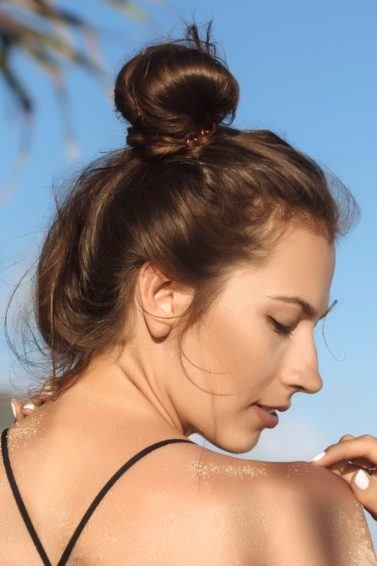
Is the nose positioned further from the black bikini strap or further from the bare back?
the black bikini strap

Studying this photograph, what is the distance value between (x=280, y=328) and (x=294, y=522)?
0.57m

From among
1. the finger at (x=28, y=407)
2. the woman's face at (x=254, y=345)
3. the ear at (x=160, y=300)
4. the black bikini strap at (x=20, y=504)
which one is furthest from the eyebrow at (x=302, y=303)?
the finger at (x=28, y=407)

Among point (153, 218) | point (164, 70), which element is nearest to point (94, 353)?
point (153, 218)

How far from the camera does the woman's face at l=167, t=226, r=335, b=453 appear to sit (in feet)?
9.16

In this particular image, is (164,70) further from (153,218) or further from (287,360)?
(287,360)

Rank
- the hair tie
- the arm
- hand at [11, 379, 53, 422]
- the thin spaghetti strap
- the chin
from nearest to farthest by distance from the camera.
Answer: the arm
the thin spaghetti strap
the chin
the hair tie
hand at [11, 379, 53, 422]

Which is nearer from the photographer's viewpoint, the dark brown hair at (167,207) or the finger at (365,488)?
the finger at (365,488)

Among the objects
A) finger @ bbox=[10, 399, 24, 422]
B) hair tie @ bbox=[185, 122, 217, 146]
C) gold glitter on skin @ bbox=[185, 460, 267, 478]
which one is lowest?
finger @ bbox=[10, 399, 24, 422]

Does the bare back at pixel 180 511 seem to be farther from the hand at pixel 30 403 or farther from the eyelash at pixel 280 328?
the hand at pixel 30 403

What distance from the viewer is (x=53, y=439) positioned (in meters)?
2.69

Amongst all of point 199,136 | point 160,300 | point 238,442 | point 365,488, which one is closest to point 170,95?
point 199,136

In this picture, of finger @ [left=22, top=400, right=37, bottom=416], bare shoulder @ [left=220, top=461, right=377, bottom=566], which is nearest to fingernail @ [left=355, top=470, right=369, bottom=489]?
bare shoulder @ [left=220, top=461, right=377, bottom=566]

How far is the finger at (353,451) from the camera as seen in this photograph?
2.80 meters

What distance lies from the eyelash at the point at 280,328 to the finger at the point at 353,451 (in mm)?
302
